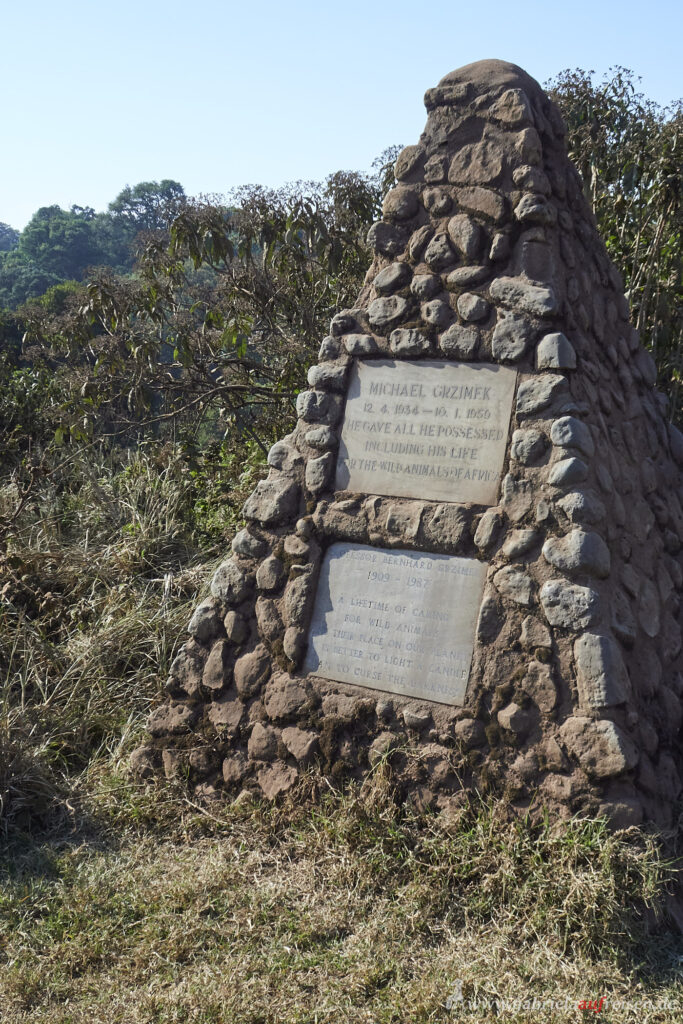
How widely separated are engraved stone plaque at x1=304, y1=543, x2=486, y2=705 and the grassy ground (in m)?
0.43

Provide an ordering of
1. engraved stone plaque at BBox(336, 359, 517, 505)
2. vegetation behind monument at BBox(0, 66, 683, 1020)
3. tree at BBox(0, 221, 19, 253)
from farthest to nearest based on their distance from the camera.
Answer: tree at BBox(0, 221, 19, 253) < engraved stone plaque at BBox(336, 359, 517, 505) < vegetation behind monument at BBox(0, 66, 683, 1020)

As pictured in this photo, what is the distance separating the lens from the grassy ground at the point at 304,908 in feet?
9.66

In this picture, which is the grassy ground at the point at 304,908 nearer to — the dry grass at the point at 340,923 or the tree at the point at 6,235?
the dry grass at the point at 340,923

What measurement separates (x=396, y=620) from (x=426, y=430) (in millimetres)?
832

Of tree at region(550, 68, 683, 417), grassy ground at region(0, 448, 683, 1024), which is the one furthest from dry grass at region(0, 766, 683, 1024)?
tree at region(550, 68, 683, 417)

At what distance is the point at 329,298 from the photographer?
8195 millimetres

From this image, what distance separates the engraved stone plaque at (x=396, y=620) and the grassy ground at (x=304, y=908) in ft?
1.42

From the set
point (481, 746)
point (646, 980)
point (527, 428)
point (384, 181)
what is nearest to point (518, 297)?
point (527, 428)

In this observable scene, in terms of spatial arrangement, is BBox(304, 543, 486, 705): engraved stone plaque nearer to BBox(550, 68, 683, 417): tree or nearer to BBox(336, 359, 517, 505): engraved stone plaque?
BBox(336, 359, 517, 505): engraved stone plaque

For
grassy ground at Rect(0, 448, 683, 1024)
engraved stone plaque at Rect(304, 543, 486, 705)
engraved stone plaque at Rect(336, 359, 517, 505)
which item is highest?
engraved stone plaque at Rect(336, 359, 517, 505)

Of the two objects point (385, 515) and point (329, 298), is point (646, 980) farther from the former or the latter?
point (329, 298)

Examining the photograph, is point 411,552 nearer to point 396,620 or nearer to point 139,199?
point 396,620

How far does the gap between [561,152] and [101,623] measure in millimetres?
3696

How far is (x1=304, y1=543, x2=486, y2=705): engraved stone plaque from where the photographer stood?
377 centimetres
